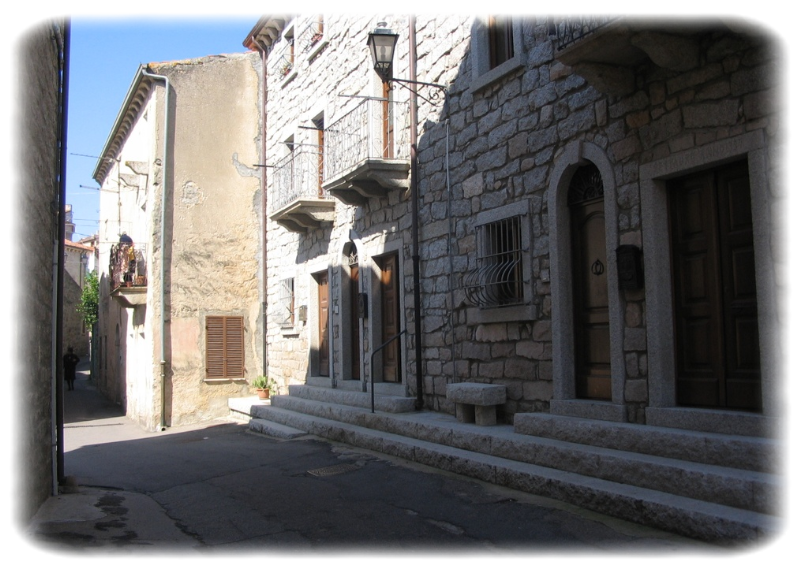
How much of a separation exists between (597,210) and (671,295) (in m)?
1.34

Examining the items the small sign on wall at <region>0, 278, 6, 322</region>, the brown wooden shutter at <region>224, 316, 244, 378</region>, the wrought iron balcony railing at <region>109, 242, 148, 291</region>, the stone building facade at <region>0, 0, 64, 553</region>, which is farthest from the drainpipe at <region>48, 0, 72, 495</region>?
the wrought iron balcony railing at <region>109, 242, 148, 291</region>

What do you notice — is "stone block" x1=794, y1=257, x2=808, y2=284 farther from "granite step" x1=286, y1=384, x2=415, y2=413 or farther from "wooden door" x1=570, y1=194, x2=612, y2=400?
"granite step" x1=286, y1=384, x2=415, y2=413

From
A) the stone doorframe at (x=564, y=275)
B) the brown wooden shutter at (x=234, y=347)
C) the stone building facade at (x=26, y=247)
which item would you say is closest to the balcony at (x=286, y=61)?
the brown wooden shutter at (x=234, y=347)

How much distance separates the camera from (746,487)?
489 cm

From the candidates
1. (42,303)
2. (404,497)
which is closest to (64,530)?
(42,303)

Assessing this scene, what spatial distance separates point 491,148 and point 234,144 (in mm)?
9083

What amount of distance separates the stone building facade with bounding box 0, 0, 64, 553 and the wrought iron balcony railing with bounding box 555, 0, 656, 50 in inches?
174

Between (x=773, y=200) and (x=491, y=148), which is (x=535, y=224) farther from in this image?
(x=773, y=200)

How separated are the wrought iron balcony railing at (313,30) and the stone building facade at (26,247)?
263 inches

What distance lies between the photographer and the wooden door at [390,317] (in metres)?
11.0

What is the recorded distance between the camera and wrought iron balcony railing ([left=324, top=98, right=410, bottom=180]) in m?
10.7

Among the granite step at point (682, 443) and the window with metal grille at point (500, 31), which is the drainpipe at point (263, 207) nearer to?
the window with metal grille at point (500, 31)

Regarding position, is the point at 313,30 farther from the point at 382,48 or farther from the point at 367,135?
the point at 382,48

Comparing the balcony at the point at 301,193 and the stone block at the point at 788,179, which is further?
the balcony at the point at 301,193
